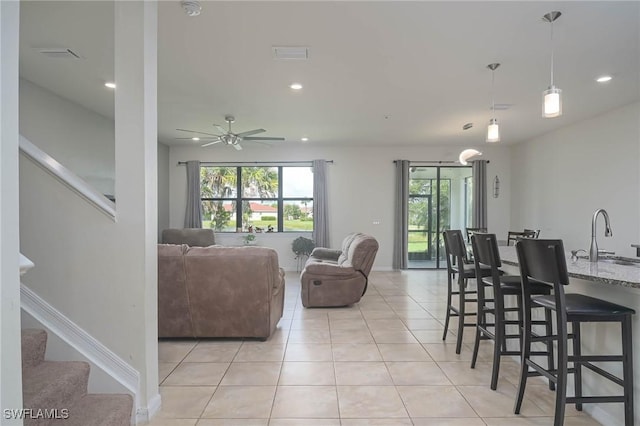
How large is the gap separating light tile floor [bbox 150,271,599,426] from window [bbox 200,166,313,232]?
4103 millimetres

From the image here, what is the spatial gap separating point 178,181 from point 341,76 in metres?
5.44

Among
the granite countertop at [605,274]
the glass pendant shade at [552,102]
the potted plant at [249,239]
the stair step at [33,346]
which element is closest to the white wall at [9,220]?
the stair step at [33,346]

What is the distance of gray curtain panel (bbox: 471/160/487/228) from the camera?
7.59m

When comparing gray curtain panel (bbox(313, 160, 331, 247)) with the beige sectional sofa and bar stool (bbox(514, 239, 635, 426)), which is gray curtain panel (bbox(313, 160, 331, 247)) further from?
bar stool (bbox(514, 239, 635, 426))

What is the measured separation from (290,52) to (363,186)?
4.84 meters

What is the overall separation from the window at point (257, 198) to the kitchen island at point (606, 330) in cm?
601

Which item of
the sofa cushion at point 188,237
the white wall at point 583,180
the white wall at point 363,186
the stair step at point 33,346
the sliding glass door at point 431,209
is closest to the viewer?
the stair step at point 33,346

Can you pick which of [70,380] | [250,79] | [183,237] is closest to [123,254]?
[70,380]

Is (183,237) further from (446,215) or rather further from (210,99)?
(446,215)

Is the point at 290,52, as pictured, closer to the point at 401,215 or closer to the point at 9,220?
the point at 9,220

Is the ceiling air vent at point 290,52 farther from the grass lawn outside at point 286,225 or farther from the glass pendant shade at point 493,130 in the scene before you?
the grass lawn outside at point 286,225

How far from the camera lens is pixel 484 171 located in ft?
25.0

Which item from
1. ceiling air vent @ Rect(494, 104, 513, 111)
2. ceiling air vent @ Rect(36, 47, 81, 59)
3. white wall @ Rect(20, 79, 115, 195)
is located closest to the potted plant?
white wall @ Rect(20, 79, 115, 195)

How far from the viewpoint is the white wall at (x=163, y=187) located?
742 cm
